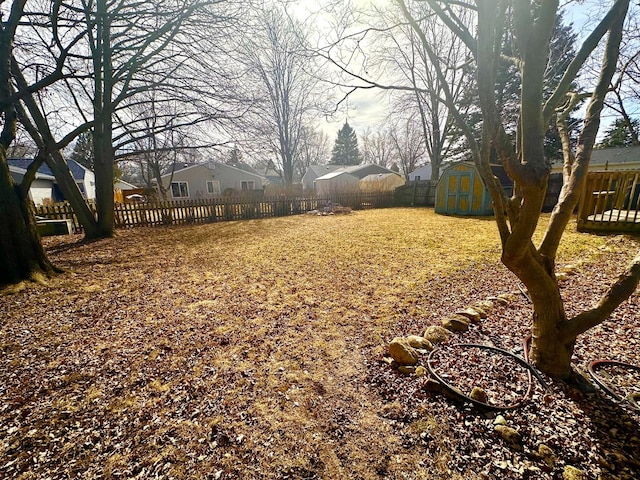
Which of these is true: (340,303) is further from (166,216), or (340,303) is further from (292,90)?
(292,90)

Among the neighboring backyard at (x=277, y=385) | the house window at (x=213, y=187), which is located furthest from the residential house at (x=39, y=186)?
the neighboring backyard at (x=277, y=385)

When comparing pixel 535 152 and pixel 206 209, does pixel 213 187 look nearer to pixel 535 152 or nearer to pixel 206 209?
pixel 206 209

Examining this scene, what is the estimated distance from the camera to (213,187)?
27625mm

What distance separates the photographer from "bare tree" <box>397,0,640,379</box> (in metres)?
1.32

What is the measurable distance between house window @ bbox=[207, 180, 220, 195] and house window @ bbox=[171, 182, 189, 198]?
7.00 ft

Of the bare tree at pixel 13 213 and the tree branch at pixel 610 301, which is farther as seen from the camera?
the bare tree at pixel 13 213

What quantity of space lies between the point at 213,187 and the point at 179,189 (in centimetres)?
332

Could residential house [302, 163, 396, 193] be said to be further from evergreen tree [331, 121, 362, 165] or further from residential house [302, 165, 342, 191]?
evergreen tree [331, 121, 362, 165]

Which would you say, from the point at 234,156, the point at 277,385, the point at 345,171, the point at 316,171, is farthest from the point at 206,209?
the point at 316,171

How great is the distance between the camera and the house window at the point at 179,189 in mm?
26261

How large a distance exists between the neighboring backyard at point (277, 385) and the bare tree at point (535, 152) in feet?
1.53

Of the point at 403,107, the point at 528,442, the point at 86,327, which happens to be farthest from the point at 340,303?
the point at 403,107

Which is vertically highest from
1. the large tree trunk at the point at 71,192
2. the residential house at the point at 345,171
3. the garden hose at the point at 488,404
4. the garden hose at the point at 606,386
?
the residential house at the point at 345,171

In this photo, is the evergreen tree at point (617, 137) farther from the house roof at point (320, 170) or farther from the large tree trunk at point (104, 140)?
the large tree trunk at point (104, 140)
